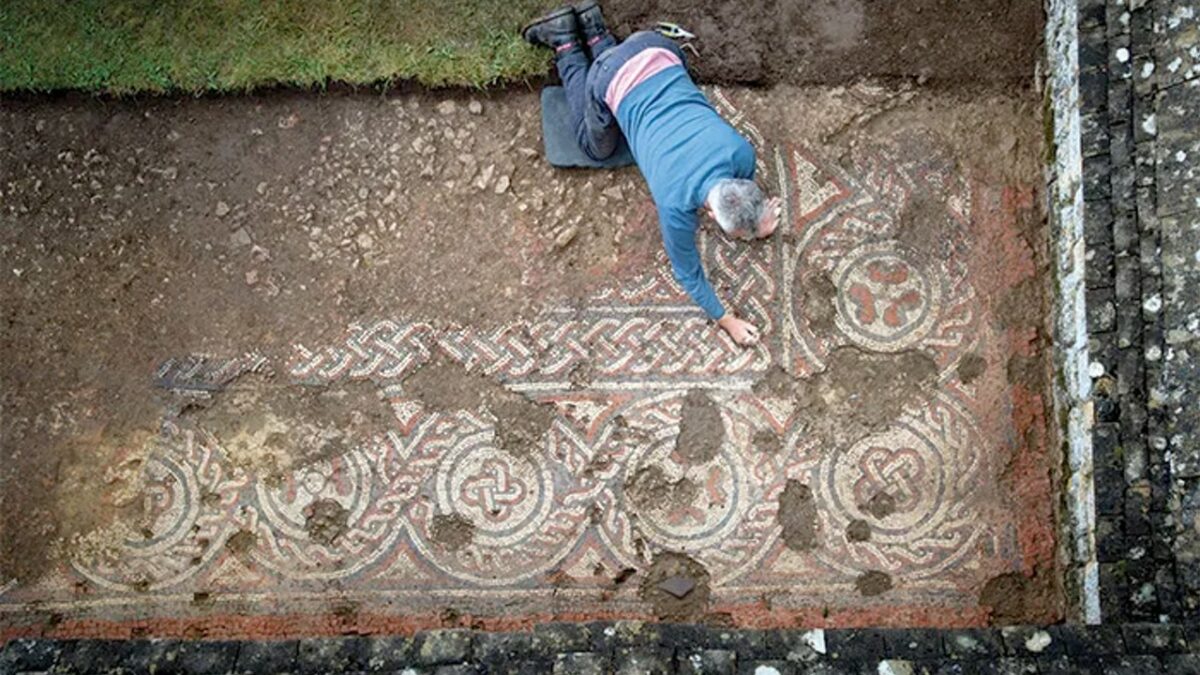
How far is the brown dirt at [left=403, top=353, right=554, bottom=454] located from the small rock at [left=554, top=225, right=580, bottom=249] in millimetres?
591

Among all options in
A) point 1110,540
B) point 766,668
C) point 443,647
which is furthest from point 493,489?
point 1110,540

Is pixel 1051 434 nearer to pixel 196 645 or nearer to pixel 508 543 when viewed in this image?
pixel 508 543

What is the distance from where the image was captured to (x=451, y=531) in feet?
13.8

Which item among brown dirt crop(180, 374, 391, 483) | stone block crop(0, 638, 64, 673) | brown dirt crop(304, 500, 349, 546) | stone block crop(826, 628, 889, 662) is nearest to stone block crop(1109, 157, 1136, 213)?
stone block crop(826, 628, 889, 662)

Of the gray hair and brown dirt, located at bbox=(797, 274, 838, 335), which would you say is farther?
brown dirt, located at bbox=(797, 274, 838, 335)

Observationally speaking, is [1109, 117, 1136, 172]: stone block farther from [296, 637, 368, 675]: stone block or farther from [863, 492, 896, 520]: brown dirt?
[296, 637, 368, 675]: stone block

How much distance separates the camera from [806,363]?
13.9 ft

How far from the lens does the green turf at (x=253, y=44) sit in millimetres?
4344

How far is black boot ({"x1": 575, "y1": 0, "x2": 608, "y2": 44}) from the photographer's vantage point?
13.5 ft

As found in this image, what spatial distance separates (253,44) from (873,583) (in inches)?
124

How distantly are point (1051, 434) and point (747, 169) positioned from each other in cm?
165

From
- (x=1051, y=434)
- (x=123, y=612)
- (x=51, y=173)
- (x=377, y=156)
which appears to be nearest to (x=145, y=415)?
(x=123, y=612)

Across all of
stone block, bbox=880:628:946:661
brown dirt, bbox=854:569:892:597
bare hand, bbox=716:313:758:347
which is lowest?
brown dirt, bbox=854:569:892:597

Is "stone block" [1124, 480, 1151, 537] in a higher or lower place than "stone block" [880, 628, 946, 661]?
higher
